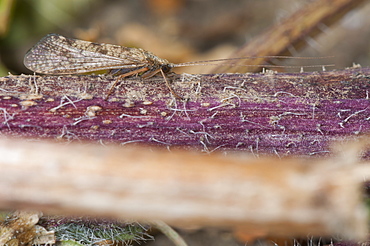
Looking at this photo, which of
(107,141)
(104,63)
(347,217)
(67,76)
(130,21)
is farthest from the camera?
(130,21)

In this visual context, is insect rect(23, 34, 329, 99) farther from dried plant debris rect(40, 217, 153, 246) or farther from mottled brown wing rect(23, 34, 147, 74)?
dried plant debris rect(40, 217, 153, 246)

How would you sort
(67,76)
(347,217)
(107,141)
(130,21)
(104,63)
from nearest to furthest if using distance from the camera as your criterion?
(347,217) → (107,141) → (67,76) → (104,63) → (130,21)

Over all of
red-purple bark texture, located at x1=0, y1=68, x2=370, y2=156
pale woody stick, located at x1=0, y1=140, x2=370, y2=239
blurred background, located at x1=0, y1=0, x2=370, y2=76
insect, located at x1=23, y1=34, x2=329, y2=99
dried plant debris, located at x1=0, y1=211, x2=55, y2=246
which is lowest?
pale woody stick, located at x1=0, y1=140, x2=370, y2=239

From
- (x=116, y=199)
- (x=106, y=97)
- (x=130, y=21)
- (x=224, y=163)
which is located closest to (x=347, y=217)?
(x=224, y=163)

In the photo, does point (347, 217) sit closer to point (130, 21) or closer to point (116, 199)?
point (116, 199)

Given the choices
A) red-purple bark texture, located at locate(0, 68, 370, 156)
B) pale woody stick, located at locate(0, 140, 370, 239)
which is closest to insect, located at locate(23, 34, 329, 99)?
red-purple bark texture, located at locate(0, 68, 370, 156)

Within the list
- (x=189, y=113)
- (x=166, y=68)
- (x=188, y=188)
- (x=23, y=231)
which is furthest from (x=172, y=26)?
(x=188, y=188)
